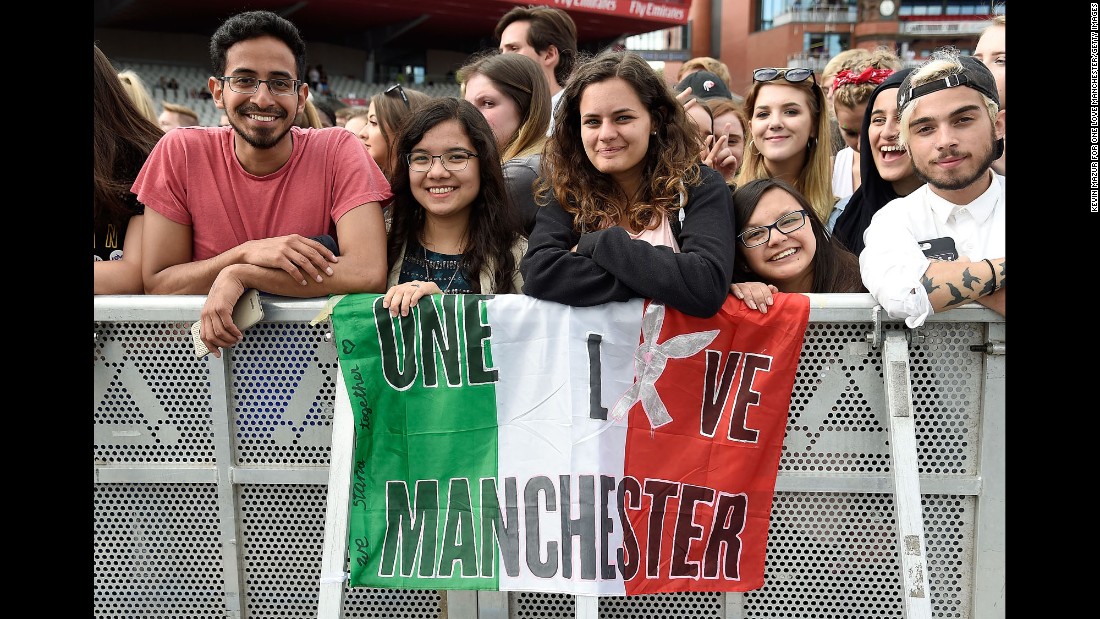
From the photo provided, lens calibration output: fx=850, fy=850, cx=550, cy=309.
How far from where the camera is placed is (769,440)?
8.48ft

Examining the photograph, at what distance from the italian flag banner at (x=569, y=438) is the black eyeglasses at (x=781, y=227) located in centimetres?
45

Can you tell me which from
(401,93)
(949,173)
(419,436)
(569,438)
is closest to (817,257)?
(949,173)

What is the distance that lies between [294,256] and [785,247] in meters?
1.67

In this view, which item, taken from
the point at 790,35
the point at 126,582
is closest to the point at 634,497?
the point at 126,582

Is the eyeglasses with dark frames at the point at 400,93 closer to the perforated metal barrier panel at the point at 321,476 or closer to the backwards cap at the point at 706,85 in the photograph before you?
the perforated metal barrier panel at the point at 321,476

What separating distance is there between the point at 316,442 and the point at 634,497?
1025mm

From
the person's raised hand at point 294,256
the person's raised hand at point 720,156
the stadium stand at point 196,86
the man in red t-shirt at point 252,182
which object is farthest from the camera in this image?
the stadium stand at point 196,86

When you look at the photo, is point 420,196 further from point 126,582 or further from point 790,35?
point 790,35

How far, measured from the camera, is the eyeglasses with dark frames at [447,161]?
10.5 ft

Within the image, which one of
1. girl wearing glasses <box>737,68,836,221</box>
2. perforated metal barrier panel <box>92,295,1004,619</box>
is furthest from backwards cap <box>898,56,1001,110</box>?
girl wearing glasses <box>737,68,836,221</box>

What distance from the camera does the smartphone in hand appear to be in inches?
104

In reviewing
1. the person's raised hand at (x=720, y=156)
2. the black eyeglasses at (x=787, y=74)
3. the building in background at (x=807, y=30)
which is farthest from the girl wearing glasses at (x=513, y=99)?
the building in background at (x=807, y=30)

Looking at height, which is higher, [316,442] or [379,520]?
[316,442]

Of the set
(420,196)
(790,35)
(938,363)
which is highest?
(790,35)
